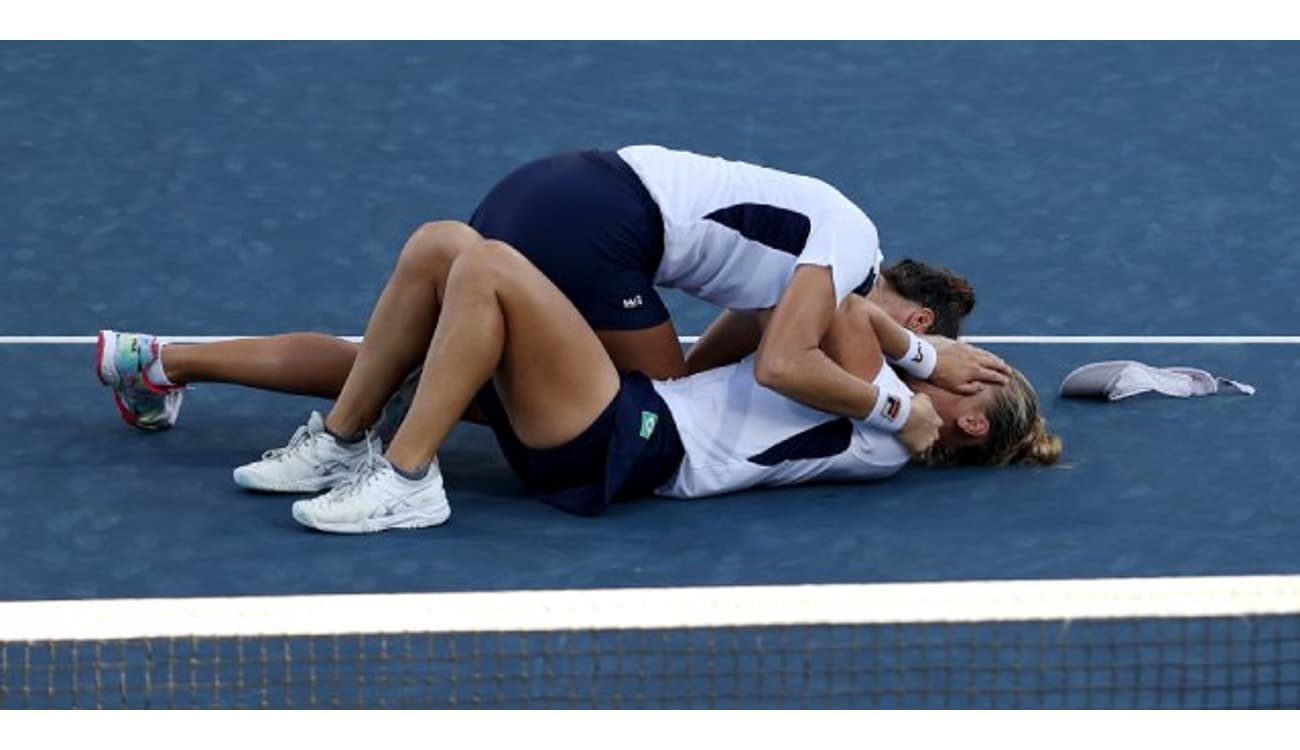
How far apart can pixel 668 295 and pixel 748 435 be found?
1.84 meters

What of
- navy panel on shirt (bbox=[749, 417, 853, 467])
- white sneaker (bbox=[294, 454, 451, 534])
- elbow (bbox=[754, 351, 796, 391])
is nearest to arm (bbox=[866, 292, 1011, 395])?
navy panel on shirt (bbox=[749, 417, 853, 467])

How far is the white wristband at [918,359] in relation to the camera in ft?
25.3

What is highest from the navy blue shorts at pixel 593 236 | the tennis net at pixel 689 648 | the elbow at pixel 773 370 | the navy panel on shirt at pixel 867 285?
the navy blue shorts at pixel 593 236

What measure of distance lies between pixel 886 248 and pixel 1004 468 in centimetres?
175

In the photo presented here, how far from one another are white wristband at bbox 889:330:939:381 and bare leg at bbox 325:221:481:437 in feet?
3.81

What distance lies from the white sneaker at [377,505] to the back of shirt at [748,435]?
2.14 feet

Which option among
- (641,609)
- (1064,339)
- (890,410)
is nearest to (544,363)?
(890,410)

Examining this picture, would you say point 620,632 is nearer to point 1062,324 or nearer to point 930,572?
point 930,572

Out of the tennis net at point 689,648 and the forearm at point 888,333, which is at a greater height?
the forearm at point 888,333

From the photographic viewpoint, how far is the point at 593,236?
25.1ft

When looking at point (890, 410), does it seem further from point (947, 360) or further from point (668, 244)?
point (668, 244)

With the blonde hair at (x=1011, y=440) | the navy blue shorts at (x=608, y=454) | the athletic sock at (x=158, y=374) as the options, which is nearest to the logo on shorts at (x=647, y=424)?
the navy blue shorts at (x=608, y=454)

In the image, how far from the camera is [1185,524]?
7559 millimetres

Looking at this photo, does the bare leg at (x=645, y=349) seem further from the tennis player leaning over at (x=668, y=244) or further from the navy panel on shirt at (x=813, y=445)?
the navy panel on shirt at (x=813, y=445)
